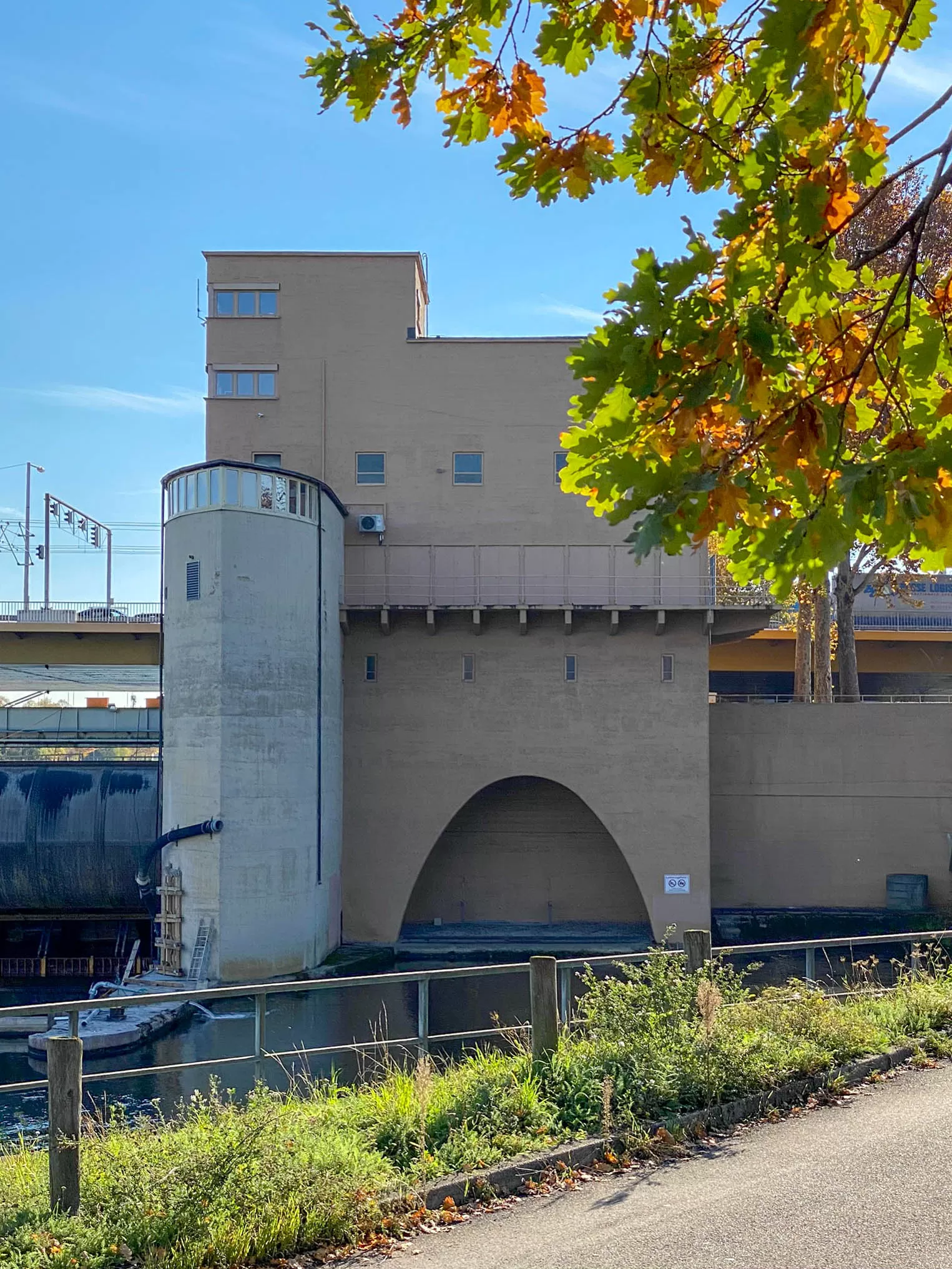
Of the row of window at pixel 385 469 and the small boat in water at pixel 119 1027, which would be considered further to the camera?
the row of window at pixel 385 469

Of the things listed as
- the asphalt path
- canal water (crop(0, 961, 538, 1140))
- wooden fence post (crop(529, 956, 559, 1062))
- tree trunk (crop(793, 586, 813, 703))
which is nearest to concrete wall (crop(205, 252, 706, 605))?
tree trunk (crop(793, 586, 813, 703))

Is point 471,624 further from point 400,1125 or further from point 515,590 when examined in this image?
point 400,1125

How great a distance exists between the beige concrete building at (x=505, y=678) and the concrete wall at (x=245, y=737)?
10.3ft

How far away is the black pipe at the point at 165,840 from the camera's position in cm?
2642

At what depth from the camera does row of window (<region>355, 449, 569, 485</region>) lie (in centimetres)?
3178

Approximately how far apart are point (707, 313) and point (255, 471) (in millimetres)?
24100

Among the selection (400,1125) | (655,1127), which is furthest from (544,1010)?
(400,1125)

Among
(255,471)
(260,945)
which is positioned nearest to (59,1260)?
(260,945)

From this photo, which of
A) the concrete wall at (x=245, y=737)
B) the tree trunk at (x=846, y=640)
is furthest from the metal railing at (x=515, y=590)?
the tree trunk at (x=846, y=640)

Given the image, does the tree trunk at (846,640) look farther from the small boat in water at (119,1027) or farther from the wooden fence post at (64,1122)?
the wooden fence post at (64,1122)

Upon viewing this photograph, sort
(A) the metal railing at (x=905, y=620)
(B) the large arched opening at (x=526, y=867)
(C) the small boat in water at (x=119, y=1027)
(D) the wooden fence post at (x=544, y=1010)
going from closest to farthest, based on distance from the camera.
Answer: (D) the wooden fence post at (x=544, y=1010) → (C) the small boat in water at (x=119, y=1027) → (B) the large arched opening at (x=526, y=867) → (A) the metal railing at (x=905, y=620)

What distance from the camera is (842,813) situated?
32094mm

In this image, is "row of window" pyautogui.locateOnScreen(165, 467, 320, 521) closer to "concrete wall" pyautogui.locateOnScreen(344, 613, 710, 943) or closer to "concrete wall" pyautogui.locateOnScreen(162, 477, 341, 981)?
"concrete wall" pyautogui.locateOnScreen(162, 477, 341, 981)

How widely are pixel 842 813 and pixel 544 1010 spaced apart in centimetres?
2475
